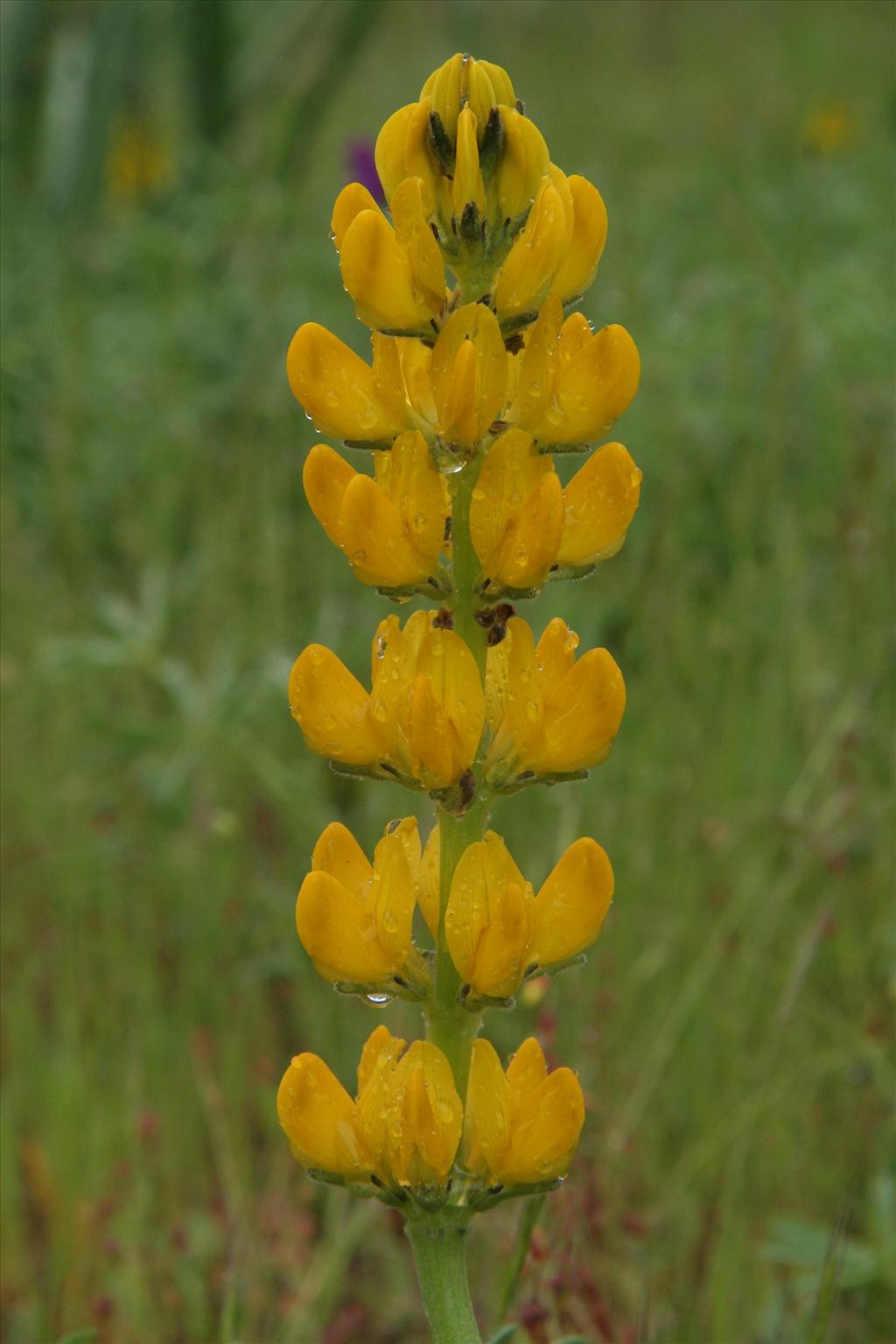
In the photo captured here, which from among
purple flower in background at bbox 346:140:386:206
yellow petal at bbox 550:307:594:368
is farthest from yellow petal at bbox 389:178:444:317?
purple flower in background at bbox 346:140:386:206

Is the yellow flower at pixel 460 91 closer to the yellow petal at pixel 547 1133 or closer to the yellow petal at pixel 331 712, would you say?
the yellow petal at pixel 331 712

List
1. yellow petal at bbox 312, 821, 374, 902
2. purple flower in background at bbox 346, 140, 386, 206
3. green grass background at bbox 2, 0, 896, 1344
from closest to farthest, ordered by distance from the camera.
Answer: yellow petal at bbox 312, 821, 374, 902 → green grass background at bbox 2, 0, 896, 1344 → purple flower in background at bbox 346, 140, 386, 206

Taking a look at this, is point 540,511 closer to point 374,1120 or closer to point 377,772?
point 377,772

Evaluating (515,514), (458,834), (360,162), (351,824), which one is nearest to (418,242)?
(515,514)

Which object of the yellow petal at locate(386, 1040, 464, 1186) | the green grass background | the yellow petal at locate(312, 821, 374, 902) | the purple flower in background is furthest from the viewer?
the purple flower in background

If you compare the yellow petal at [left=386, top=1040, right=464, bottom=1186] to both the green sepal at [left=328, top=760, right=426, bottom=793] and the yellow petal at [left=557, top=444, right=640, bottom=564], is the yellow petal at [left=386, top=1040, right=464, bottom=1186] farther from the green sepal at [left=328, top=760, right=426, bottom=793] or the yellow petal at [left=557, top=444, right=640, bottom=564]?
the yellow petal at [left=557, top=444, right=640, bottom=564]
